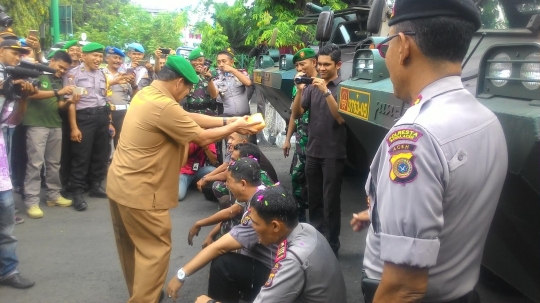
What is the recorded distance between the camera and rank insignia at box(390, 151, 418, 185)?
1292 millimetres

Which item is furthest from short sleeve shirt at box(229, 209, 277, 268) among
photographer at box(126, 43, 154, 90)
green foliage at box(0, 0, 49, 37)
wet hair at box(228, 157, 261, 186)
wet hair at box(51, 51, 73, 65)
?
green foliage at box(0, 0, 49, 37)

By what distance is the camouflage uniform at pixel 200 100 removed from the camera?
6.73 m

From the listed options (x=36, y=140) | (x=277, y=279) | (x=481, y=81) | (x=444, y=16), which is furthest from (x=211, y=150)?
(x=444, y=16)

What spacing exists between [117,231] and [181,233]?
1761 mm

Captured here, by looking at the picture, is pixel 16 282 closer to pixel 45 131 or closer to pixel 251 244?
pixel 251 244

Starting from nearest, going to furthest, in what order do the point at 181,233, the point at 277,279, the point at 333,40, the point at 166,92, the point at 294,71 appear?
the point at 277,279, the point at 166,92, the point at 181,233, the point at 294,71, the point at 333,40

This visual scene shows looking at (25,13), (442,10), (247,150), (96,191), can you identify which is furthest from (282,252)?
(25,13)

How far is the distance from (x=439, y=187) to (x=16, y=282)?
11.6 ft

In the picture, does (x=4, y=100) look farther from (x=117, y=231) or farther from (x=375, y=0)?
(x=375, y=0)

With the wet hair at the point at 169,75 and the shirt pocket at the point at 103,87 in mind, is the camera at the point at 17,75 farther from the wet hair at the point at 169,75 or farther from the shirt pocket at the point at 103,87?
the shirt pocket at the point at 103,87

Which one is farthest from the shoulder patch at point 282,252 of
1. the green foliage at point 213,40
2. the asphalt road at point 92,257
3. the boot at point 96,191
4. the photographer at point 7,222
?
the green foliage at point 213,40

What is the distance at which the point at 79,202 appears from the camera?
5949mm

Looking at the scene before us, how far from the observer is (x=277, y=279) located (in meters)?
2.44

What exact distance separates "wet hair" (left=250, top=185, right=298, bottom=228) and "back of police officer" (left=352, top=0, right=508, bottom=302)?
1068 millimetres
